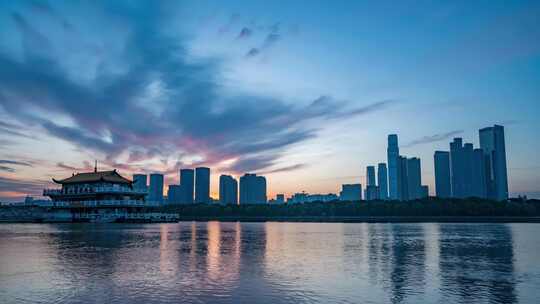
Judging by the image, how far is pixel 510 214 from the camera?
468ft

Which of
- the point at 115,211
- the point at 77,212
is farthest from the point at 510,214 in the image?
the point at 77,212

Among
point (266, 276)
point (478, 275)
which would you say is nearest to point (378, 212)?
point (478, 275)

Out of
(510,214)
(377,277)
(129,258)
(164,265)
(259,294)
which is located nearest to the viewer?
(259,294)

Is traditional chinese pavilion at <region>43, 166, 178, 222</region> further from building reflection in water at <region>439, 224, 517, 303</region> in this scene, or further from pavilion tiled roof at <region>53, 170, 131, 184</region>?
building reflection in water at <region>439, 224, 517, 303</region>

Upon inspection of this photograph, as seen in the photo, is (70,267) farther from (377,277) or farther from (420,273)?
(420,273)

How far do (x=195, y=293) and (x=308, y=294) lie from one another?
198 inches

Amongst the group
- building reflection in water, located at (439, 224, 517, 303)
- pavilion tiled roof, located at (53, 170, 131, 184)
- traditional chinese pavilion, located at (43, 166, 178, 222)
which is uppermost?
pavilion tiled roof, located at (53, 170, 131, 184)

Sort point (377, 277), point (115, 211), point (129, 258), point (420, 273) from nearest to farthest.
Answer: point (377, 277)
point (420, 273)
point (129, 258)
point (115, 211)

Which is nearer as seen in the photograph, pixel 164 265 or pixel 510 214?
pixel 164 265

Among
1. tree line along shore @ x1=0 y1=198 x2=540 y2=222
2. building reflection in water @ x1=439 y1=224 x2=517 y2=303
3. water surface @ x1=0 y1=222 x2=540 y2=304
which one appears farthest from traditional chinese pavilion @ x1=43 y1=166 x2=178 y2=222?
building reflection in water @ x1=439 y1=224 x2=517 y2=303

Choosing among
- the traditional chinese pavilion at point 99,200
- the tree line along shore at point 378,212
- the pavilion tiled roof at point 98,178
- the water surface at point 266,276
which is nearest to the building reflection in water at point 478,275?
the water surface at point 266,276

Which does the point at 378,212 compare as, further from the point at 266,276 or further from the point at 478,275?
the point at 266,276

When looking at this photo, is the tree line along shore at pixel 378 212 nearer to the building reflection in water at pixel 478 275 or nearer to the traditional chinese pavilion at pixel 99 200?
the traditional chinese pavilion at pixel 99 200

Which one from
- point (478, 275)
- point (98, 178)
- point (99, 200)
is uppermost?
point (98, 178)
